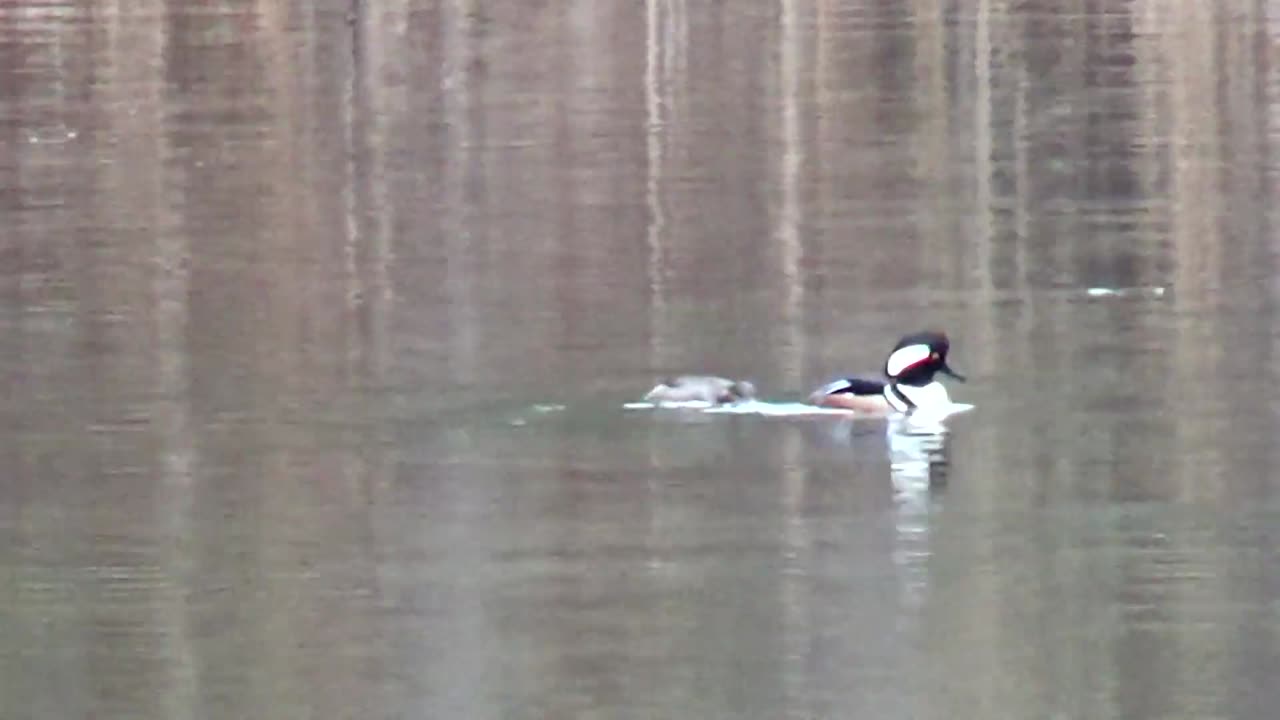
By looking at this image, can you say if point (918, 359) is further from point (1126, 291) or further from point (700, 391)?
point (1126, 291)

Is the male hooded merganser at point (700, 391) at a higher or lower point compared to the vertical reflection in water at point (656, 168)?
lower

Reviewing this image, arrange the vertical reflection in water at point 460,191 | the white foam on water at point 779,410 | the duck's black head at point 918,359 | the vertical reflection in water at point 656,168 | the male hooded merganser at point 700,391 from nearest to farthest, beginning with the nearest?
the male hooded merganser at point 700,391 → the white foam on water at point 779,410 → the duck's black head at point 918,359 → the vertical reflection in water at point 460,191 → the vertical reflection in water at point 656,168

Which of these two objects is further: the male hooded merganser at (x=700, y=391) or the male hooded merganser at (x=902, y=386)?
the male hooded merganser at (x=902, y=386)

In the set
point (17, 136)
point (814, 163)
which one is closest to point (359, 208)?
point (814, 163)

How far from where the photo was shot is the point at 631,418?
618 inches

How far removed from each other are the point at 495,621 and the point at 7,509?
318 centimetres

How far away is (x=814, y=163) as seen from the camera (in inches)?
1089

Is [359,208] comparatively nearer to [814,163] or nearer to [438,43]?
[814,163]

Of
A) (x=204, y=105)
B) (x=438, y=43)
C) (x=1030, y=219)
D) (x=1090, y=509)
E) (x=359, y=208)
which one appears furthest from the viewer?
(x=438, y=43)

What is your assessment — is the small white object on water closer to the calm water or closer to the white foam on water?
the calm water

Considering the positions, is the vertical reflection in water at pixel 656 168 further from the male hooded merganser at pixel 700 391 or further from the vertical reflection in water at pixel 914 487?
the vertical reflection in water at pixel 914 487

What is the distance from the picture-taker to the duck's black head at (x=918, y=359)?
1609cm

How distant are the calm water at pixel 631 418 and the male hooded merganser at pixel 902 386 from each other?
1.23 feet

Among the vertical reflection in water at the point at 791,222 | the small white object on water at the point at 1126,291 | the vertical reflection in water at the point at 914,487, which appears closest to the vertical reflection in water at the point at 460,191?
the vertical reflection in water at the point at 791,222
